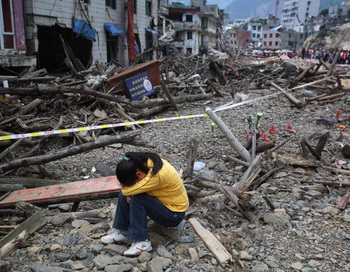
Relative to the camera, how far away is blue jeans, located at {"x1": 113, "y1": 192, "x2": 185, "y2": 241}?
3191 mm

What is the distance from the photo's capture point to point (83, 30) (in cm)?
1603

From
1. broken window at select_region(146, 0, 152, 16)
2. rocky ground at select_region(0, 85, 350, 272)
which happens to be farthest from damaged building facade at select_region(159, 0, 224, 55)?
rocky ground at select_region(0, 85, 350, 272)

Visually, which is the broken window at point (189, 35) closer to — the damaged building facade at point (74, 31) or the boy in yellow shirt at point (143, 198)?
the damaged building facade at point (74, 31)

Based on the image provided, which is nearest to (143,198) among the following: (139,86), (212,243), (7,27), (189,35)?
(212,243)

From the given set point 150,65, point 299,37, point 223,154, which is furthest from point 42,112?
point 299,37

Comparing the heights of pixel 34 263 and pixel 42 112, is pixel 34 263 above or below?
below

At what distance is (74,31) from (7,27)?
402 centimetres

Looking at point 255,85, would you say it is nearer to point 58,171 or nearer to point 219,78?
point 219,78

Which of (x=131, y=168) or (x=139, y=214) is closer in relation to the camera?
(x=131, y=168)

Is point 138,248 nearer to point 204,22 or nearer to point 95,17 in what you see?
point 95,17

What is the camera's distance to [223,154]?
651cm

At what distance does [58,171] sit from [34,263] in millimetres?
3239

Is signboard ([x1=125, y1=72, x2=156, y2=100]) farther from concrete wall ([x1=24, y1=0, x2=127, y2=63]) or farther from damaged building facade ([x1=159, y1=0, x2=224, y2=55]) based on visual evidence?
damaged building facade ([x1=159, y1=0, x2=224, y2=55])

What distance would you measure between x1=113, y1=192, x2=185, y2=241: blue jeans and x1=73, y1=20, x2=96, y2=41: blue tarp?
47.6 feet
